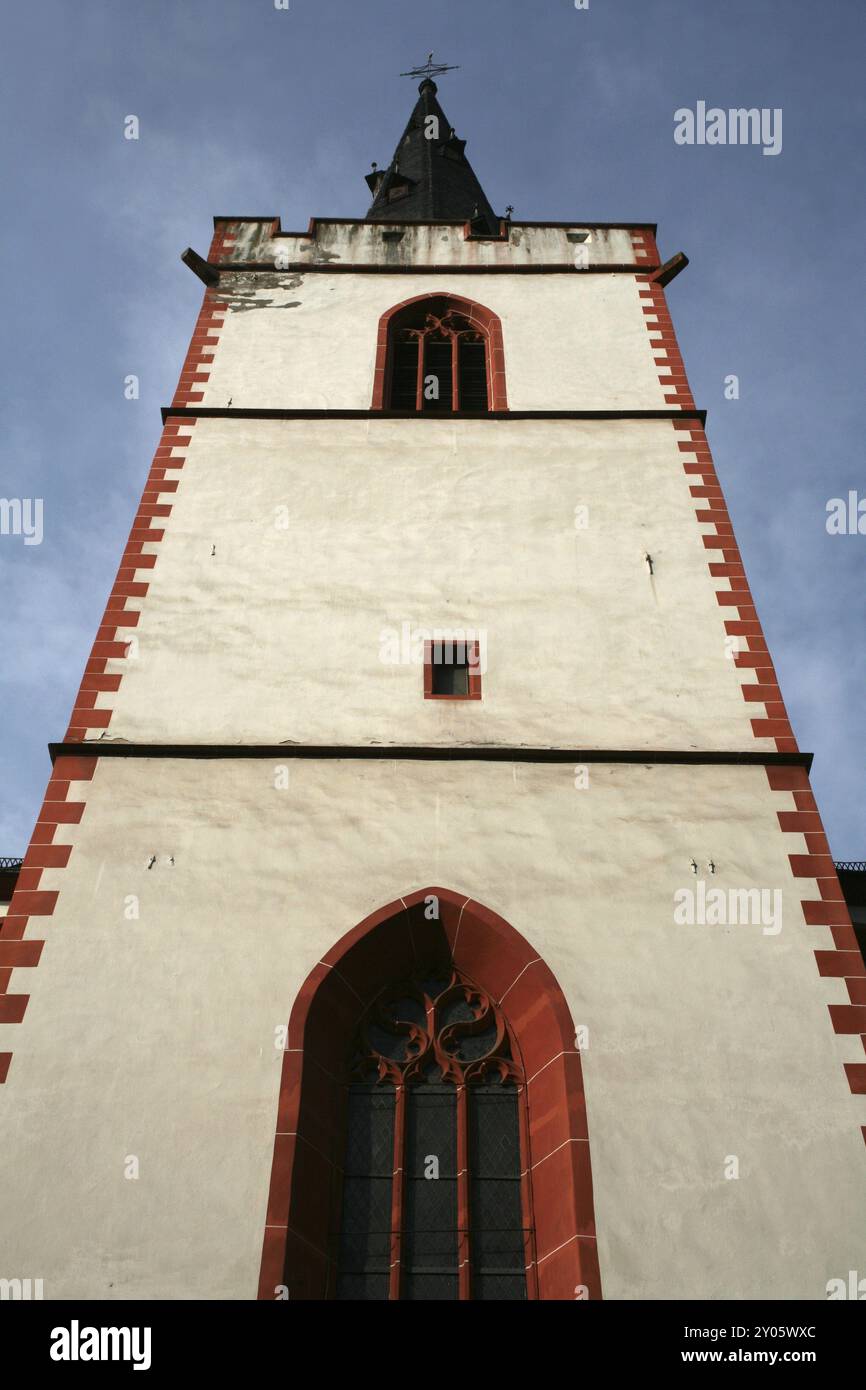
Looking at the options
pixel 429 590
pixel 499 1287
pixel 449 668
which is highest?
pixel 429 590

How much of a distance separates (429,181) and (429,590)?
12.0 metres

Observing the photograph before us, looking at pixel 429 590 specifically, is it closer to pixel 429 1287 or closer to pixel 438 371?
pixel 438 371

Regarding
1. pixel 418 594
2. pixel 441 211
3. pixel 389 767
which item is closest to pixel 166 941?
pixel 389 767

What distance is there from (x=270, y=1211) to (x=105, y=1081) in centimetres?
105

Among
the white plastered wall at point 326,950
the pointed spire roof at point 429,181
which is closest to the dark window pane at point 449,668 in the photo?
the white plastered wall at point 326,950

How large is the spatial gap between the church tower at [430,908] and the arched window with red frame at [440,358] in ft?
2.86

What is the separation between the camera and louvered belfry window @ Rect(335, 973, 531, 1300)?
5.78 metres

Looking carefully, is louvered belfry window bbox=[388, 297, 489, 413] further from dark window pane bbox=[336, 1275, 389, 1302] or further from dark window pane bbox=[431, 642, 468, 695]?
dark window pane bbox=[336, 1275, 389, 1302]

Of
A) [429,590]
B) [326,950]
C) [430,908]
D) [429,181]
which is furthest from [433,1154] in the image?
[429,181]

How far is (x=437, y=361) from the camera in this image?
38.1 feet
